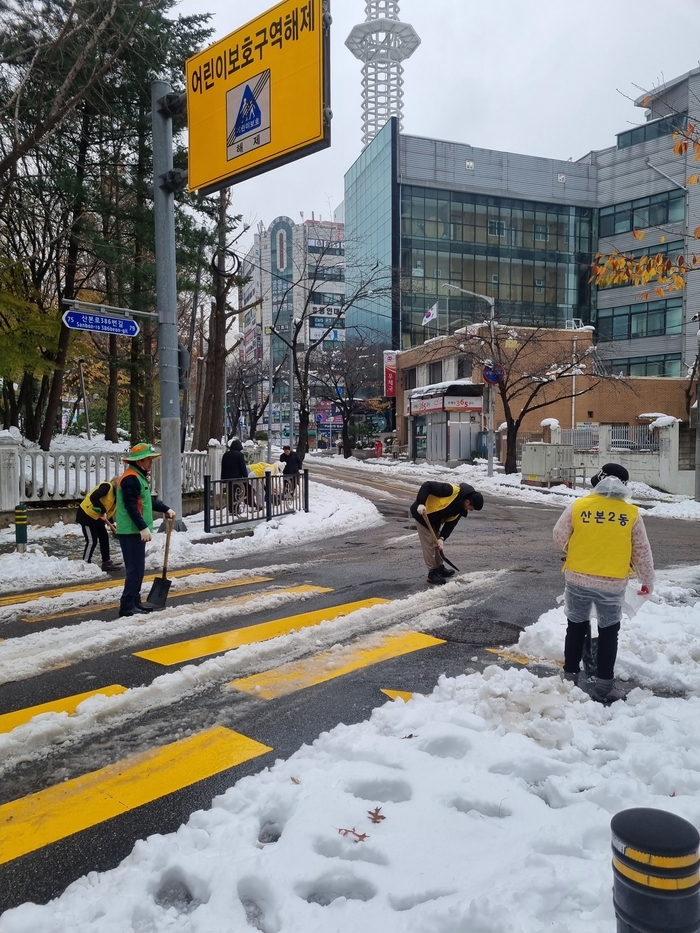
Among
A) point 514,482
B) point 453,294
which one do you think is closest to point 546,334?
point 514,482

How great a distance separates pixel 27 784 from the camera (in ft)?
11.8

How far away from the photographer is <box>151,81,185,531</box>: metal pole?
11.9 metres

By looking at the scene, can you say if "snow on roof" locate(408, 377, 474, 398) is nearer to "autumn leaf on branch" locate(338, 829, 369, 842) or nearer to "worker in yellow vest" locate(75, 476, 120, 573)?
"worker in yellow vest" locate(75, 476, 120, 573)

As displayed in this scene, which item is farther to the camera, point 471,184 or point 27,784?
point 471,184

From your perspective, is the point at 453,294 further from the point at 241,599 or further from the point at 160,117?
the point at 241,599

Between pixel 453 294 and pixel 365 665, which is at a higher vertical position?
pixel 453 294

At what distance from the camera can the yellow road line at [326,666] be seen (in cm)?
498

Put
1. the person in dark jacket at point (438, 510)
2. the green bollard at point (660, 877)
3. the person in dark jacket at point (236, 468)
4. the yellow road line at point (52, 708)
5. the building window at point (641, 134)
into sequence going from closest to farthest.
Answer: the green bollard at point (660, 877)
the yellow road line at point (52, 708)
the person in dark jacket at point (438, 510)
the person in dark jacket at point (236, 468)
the building window at point (641, 134)

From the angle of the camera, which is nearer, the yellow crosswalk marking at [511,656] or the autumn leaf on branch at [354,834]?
the autumn leaf on branch at [354,834]

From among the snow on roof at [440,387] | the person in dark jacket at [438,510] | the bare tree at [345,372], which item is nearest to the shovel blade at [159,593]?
the person in dark jacket at [438,510]

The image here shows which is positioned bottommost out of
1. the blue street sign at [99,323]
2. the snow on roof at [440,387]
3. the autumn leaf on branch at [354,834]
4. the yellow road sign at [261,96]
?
the autumn leaf on branch at [354,834]

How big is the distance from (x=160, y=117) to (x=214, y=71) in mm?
1790

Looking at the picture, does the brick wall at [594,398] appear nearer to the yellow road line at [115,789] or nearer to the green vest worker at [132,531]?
the green vest worker at [132,531]

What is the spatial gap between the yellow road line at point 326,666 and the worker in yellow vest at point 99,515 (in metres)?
4.36
